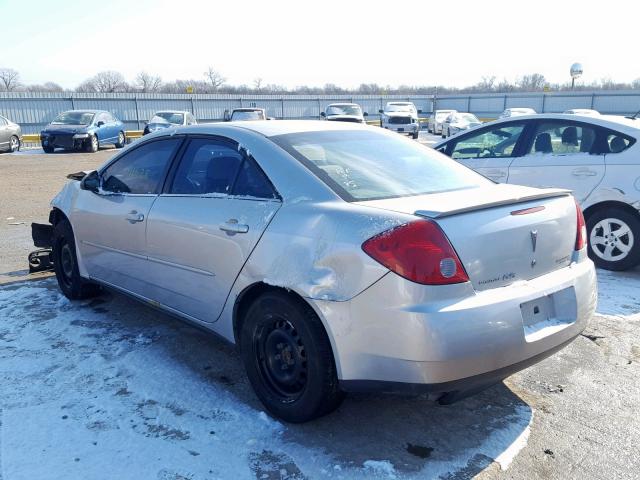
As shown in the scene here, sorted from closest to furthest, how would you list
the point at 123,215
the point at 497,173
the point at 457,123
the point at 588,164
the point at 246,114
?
the point at 123,215
the point at 588,164
the point at 497,173
the point at 246,114
the point at 457,123

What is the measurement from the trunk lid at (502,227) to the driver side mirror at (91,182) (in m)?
2.78

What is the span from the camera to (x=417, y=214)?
8.91 ft

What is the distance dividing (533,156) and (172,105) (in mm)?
29533

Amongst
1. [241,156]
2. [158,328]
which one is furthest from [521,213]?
[158,328]

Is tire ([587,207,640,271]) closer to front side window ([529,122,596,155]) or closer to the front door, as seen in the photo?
front side window ([529,122,596,155])

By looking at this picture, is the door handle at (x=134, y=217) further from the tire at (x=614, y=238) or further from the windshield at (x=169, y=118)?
the windshield at (x=169, y=118)

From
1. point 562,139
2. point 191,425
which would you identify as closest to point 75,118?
point 562,139

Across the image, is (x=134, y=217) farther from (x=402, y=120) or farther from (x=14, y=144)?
(x=402, y=120)

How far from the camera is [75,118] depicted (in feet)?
73.8

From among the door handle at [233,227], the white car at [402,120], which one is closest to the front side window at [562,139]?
the door handle at [233,227]

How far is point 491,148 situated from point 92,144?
18785 mm

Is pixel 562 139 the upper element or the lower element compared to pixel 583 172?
upper

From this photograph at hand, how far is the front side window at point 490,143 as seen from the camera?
6742 mm

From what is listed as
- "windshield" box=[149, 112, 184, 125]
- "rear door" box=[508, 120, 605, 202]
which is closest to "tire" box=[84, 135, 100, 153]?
"windshield" box=[149, 112, 184, 125]
